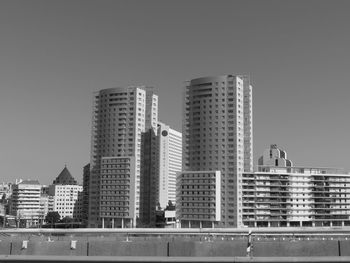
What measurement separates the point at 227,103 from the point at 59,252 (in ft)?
402

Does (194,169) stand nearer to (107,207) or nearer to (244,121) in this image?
(244,121)

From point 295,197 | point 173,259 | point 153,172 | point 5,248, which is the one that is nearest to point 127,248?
point 173,259

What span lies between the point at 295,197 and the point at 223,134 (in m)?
33.2

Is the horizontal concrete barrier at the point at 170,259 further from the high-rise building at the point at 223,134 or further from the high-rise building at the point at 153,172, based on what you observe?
the high-rise building at the point at 153,172

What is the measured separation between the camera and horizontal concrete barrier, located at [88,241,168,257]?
41.8 meters

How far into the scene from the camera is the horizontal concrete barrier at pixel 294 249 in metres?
40.9

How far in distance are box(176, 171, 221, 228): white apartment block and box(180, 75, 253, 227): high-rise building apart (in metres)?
3.33

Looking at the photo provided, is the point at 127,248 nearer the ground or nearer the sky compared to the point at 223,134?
nearer the ground

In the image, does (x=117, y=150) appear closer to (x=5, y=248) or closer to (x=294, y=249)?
(x=5, y=248)

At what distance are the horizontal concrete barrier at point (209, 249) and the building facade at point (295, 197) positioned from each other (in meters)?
113

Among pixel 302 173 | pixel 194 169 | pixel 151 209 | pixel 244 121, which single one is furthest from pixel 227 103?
pixel 151 209

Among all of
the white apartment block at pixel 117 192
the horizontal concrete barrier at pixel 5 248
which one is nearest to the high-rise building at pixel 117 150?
the white apartment block at pixel 117 192

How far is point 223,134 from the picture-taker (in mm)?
157750

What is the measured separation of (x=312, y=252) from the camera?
41156 mm
